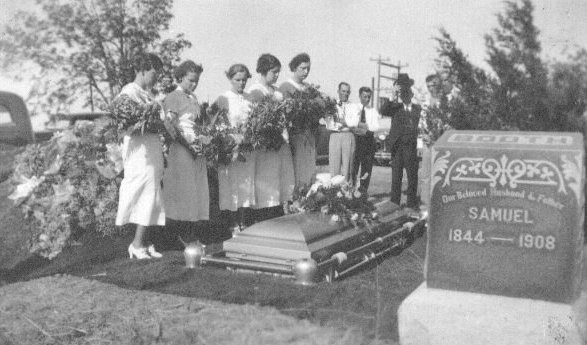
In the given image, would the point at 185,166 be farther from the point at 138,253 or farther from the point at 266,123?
the point at 138,253

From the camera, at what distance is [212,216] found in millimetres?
8992

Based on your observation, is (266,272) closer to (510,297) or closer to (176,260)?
(176,260)

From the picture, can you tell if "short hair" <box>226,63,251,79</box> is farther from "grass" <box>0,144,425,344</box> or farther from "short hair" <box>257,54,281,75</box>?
"grass" <box>0,144,425,344</box>

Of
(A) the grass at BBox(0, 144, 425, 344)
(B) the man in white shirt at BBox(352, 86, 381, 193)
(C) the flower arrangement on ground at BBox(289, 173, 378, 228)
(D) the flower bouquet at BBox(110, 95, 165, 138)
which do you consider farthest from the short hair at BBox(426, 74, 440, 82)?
(B) the man in white shirt at BBox(352, 86, 381, 193)

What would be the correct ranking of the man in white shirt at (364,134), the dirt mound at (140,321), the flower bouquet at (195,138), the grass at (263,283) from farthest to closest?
the man in white shirt at (364,134)
the flower bouquet at (195,138)
the grass at (263,283)
the dirt mound at (140,321)

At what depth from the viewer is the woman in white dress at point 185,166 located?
7.58m

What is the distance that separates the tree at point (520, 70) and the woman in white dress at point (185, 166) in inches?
167

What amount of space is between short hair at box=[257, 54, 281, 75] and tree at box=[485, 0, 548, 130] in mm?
4866

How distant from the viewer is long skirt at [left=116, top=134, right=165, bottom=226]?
6613mm

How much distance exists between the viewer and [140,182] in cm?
663

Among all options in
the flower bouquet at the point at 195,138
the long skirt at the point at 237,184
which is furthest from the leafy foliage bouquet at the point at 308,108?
the flower bouquet at the point at 195,138

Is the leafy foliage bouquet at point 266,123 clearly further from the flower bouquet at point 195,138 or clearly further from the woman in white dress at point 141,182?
the woman in white dress at point 141,182

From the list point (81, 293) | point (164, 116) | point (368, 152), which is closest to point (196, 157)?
point (164, 116)

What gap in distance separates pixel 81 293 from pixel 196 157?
2809 mm
